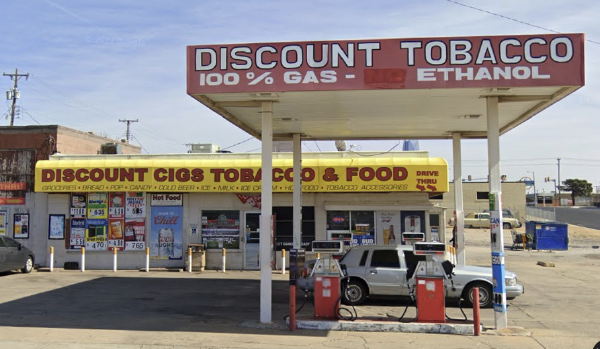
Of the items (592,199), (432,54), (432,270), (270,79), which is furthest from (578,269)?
(592,199)

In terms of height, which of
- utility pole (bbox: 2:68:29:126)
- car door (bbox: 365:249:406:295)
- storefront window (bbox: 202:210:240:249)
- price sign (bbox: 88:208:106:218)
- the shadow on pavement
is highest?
utility pole (bbox: 2:68:29:126)

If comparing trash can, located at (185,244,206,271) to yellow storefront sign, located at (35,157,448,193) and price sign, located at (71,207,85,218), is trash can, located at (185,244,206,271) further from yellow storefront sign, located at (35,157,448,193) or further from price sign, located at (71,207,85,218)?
price sign, located at (71,207,85,218)

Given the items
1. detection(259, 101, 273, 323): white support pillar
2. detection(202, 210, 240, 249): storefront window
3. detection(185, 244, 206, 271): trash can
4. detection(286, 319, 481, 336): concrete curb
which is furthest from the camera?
detection(202, 210, 240, 249): storefront window

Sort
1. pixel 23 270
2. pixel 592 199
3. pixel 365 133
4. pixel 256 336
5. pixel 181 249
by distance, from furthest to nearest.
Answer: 1. pixel 592 199
2. pixel 181 249
3. pixel 23 270
4. pixel 365 133
5. pixel 256 336

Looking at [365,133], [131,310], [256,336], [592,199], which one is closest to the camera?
[256,336]

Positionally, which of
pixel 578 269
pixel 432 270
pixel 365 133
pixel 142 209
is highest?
pixel 365 133

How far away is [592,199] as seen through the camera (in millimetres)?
142375

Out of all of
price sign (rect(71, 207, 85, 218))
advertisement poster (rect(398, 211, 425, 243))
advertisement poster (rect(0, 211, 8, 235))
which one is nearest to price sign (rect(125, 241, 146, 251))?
price sign (rect(71, 207, 85, 218))

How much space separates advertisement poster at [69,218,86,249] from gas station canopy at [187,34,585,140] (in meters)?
12.6

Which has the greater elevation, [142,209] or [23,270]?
[142,209]

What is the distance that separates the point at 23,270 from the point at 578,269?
74.5 ft

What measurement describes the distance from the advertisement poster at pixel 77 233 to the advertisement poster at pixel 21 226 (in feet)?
6.52

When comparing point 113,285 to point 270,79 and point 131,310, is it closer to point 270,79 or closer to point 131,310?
point 131,310

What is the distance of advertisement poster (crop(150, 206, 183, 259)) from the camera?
2091cm
